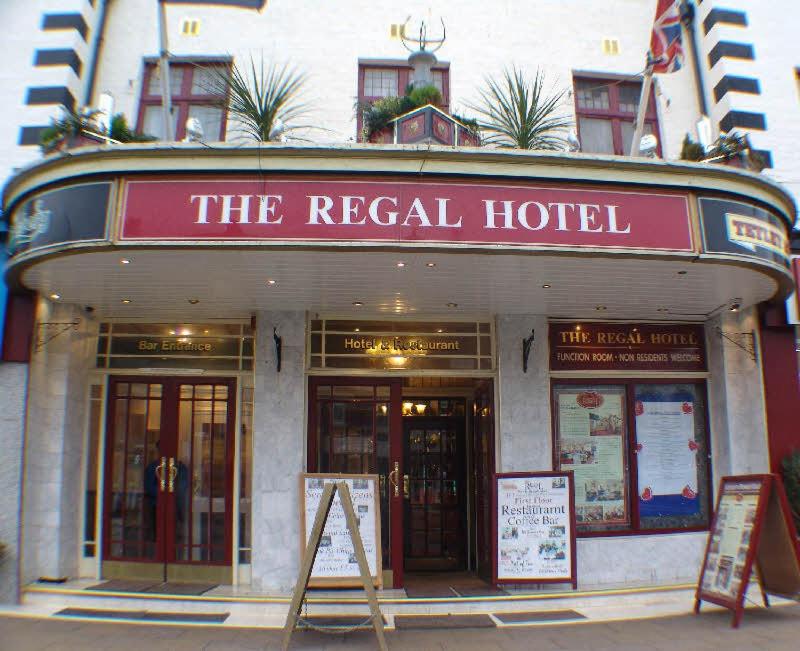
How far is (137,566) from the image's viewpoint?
8133mm

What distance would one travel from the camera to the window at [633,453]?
→ 8.45 metres

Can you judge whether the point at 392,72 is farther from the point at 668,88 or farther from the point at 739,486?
the point at 739,486

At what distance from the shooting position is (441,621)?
264 inches

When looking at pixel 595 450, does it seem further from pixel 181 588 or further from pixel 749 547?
pixel 181 588

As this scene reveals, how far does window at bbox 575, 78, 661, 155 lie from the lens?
9.66 m

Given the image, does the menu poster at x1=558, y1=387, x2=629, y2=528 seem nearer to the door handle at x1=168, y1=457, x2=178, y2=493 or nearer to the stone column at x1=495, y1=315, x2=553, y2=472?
the stone column at x1=495, y1=315, x2=553, y2=472

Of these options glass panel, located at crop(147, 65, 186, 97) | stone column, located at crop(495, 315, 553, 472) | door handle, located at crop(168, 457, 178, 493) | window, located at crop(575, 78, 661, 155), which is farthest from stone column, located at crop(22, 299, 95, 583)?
window, located at crop(575, 78, 661, 155)

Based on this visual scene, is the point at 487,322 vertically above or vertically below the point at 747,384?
above

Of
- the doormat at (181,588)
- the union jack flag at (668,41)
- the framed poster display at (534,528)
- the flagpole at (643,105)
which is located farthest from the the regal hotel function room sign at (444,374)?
the union jack flag at (668,41)

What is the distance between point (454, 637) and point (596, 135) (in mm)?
7216

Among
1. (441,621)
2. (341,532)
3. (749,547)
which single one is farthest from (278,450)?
(749,547)

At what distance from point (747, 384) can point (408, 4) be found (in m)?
7.27

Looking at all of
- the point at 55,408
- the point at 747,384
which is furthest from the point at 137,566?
the point at 747,384

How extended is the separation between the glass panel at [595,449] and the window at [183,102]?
6.14m
